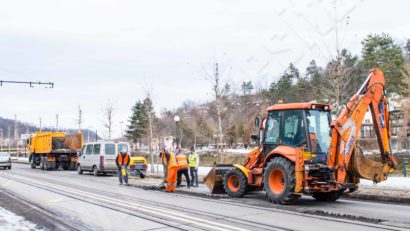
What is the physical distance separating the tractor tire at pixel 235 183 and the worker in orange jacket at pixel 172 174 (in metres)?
3.05

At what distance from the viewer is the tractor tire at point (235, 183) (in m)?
13.6

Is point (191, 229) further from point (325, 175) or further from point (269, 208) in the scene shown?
point (325, 175)

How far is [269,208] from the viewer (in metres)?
11.5

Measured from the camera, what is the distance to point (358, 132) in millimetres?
11812

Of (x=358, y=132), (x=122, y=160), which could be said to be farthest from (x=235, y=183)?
(x=122, y=160)

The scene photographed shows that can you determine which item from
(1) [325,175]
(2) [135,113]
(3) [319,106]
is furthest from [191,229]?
(2) [135,113]

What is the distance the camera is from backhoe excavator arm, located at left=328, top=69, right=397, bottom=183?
460 inches

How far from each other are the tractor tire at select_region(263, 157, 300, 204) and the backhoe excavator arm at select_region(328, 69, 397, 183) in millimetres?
1114

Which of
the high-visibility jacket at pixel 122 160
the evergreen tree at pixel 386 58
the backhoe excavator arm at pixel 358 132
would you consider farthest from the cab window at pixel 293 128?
the evergreen tree at pixel 386 58

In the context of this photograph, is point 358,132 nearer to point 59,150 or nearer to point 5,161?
point 59,150

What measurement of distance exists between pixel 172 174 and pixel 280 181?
17.9 feet

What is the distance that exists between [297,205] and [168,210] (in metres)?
3.49

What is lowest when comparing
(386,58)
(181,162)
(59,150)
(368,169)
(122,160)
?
(368,169)

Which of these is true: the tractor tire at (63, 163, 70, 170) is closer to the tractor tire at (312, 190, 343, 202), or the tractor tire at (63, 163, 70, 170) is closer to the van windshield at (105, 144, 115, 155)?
the van windshield at (105, 144, 115, 155)
